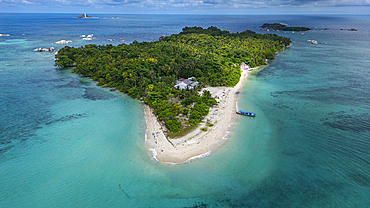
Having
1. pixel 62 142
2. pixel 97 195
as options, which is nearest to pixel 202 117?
pixel 97 195

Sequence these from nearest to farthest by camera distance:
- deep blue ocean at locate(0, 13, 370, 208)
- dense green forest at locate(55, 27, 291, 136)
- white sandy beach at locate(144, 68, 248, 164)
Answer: deep blue ocean at locate(0, 13, 370, 208), white sandy beach at locate(144, 68, 248, 164), dense green forest at locate(55, 27, 291, 136)

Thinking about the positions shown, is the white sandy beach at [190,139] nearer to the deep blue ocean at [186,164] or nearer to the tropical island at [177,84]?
the tropical island at [177,84]

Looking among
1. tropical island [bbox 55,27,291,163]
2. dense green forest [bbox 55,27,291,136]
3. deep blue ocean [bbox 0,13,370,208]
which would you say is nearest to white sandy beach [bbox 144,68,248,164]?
tropical island [bbox 55,27,291,163]

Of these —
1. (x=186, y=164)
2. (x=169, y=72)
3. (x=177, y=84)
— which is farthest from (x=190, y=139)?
(x=169, y=72)

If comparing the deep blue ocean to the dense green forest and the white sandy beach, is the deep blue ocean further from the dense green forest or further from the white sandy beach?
the dense green forest

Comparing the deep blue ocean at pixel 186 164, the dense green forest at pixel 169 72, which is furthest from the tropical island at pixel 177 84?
the deep blue ocean at pixel 186 164

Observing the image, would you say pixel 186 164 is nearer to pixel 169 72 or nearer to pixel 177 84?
pixel 177 84

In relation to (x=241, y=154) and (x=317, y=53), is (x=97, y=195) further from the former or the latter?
(x=317, y=53)
